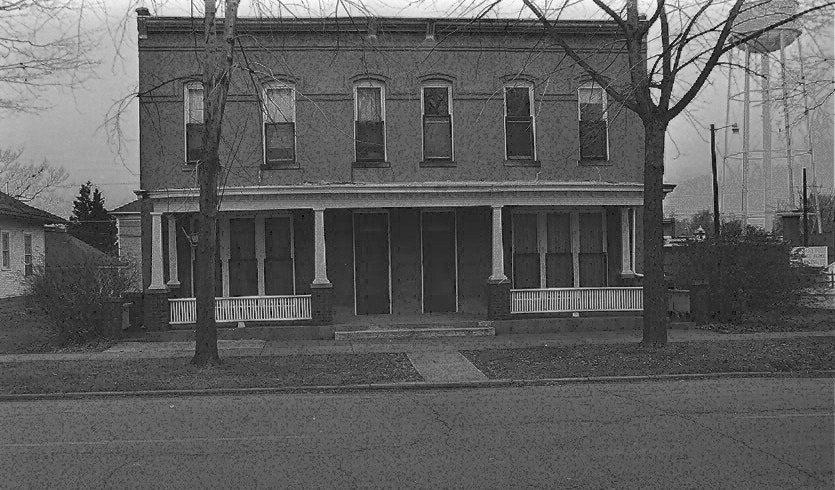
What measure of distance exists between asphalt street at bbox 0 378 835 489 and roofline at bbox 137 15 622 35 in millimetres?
9946

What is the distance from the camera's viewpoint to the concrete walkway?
1452 cm

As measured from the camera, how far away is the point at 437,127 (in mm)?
18625

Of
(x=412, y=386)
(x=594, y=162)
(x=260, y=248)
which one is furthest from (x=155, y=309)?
(x=594, y=162)

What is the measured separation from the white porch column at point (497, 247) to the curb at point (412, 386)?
19.8 ft

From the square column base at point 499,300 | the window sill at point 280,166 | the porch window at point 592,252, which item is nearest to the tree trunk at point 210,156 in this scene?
the window sill at point 280,166

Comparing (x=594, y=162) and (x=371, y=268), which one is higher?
(x=594, y=162)

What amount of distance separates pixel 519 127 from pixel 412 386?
941 centimetres

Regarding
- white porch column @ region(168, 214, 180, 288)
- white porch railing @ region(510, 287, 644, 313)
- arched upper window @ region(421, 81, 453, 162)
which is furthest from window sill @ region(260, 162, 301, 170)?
white porch railing @ region(510, 287, 644, 313)

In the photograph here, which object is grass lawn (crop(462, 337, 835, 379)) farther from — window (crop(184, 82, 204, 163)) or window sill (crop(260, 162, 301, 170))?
window (crop(184, 82, 204, 163))

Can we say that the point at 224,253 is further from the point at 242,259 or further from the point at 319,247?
the point at 319,247

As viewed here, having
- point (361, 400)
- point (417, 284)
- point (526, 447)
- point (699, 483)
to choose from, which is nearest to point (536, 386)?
point (361, 400)

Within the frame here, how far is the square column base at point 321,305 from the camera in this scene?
669 inches

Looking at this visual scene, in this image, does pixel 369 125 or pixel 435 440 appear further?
pixel 369 125

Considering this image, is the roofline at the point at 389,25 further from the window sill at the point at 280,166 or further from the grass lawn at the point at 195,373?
the grass lawn at the point at 195,373
